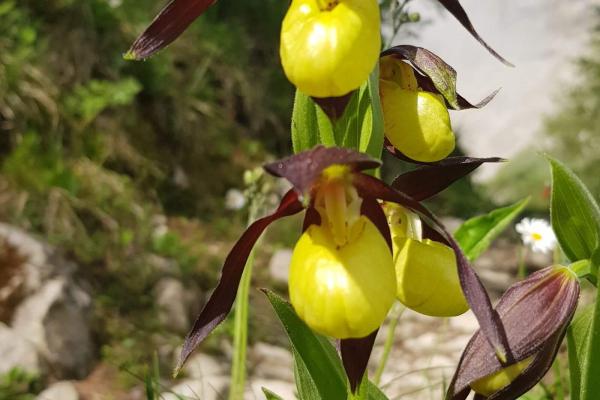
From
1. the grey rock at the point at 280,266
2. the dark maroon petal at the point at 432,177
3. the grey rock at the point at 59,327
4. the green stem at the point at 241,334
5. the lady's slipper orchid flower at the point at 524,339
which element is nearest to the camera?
the lady's slipper orchid flower at the point at 524,339

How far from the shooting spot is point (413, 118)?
0.88 m

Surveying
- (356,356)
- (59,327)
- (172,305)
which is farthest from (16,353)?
(356,356)

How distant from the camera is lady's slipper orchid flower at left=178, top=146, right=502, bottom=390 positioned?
Result: 0.71 m

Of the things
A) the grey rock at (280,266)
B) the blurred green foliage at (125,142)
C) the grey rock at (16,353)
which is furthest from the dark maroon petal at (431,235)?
the grey rock at (280,266)

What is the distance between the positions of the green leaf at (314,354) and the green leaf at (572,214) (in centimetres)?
33

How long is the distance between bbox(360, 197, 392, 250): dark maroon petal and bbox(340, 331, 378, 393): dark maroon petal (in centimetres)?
12

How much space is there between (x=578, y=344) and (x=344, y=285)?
0.40 m

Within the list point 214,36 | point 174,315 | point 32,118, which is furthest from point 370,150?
point 214,36

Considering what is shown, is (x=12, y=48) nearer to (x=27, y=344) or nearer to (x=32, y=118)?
(x=32, y=118)

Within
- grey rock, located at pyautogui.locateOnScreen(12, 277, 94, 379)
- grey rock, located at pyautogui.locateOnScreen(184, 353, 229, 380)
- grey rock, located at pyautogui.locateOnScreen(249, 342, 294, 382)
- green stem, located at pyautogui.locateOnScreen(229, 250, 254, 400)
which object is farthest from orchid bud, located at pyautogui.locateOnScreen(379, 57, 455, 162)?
grey rock, located at pyautogui.locateOnScreen(249, 342, 294, 382)

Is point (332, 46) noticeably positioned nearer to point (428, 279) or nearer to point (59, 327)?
point (428, 279)

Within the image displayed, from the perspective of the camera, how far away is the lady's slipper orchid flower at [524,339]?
818 millimetres

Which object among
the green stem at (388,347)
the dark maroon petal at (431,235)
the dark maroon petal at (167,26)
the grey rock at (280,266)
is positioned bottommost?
the grey rock at (280,266)

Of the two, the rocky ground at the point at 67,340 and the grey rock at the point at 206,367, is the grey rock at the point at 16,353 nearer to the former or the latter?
the rocky ground at the point at 67,340
